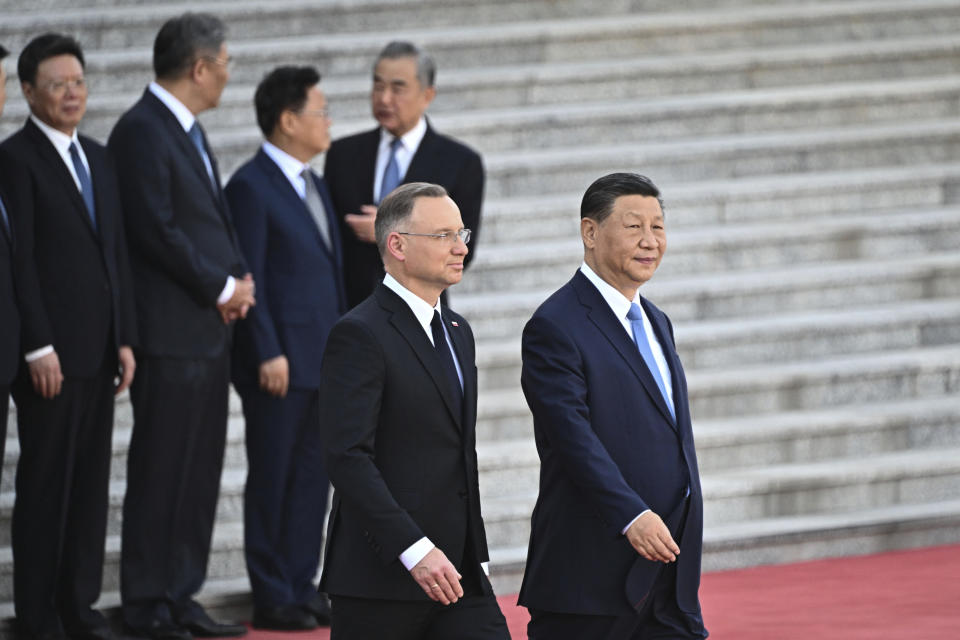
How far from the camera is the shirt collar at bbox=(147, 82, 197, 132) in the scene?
513 cm

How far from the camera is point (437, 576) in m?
3.26

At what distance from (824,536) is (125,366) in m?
2.55

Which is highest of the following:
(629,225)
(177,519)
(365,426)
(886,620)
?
(629,225)

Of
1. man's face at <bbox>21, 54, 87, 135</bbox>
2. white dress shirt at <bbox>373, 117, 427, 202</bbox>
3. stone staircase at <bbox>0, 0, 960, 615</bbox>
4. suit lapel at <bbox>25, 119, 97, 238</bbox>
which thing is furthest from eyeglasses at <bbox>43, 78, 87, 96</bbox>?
stone staircase at <bbox>0, 0, 960, 615</bbox>

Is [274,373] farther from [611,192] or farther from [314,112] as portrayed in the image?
[611,192]

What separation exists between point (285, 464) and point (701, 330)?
2269mm

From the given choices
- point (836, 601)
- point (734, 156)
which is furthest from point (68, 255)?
point (734, 156)

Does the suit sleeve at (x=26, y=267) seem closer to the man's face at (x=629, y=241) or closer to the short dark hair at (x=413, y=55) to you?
the short dark hair at (x=413, y=55)

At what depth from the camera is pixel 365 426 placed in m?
3.32

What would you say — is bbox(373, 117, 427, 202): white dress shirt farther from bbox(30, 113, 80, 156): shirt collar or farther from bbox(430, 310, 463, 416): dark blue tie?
bbox(430, 310, 463, 416): dark blue tie

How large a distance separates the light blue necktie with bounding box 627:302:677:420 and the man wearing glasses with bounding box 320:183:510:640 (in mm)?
405

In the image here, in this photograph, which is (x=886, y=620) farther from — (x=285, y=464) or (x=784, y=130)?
(x=784, y=130)

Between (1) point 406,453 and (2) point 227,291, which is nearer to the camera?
(1) point 406,453

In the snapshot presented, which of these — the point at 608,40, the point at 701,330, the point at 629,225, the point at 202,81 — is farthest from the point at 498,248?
the point at 629,225
